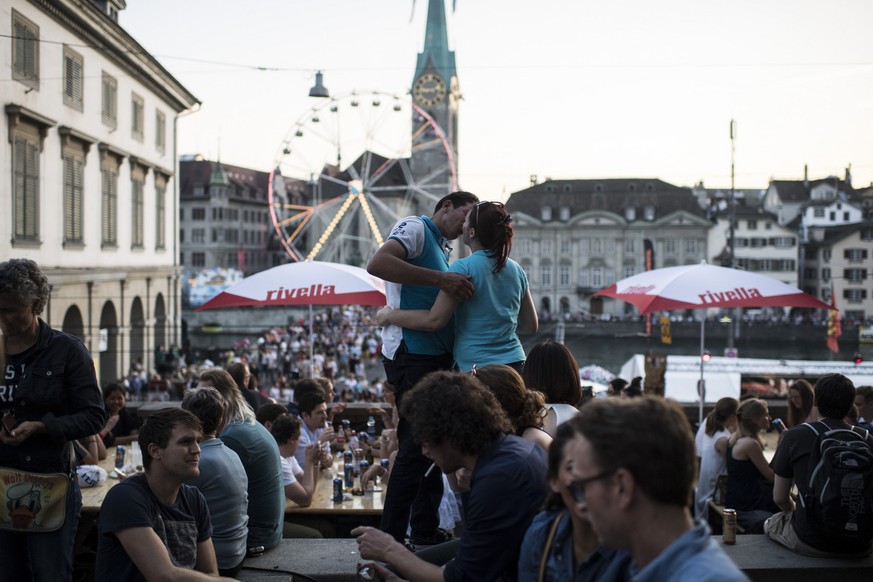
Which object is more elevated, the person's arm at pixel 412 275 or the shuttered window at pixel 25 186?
the shuttered window at pixel 25 186

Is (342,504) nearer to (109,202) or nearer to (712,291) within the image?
(712,291)

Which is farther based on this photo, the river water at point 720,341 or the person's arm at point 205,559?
the river water at point 720,341

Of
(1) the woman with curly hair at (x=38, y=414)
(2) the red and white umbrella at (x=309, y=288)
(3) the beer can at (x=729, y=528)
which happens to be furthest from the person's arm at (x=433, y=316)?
(2) the red and white umbrella at (x=309, y=288)

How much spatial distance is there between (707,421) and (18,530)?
5546 mm

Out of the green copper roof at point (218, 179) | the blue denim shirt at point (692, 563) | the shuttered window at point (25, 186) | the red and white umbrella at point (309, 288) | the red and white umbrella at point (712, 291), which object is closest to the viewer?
the blue denim shirt at point (692, 563)

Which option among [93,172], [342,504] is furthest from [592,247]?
[342,504]

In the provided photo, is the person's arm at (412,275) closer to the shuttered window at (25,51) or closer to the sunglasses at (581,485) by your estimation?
the sunglasses at (581,485)

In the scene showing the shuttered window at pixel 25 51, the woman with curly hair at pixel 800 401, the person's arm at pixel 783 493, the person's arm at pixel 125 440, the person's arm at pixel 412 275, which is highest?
the shuttered window at pixel 25 51

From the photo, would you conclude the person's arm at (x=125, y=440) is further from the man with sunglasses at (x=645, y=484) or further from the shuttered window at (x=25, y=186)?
the shuttered window at (x=25, y=186)

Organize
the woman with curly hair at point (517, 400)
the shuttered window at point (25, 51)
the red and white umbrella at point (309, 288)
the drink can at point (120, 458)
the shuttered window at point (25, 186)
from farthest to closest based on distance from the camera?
1. the shuttered window at point (25, 186)
2. the shuttered window at point (25, 51)
3. the red and white umbrella at point (309, 288)
4. the drink can at point (120, 458)
5. the woman with curly hair at point (517, 400)

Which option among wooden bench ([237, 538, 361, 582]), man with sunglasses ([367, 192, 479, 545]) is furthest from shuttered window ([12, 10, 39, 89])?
man with sunglasses ([367, 192, 479, 545])

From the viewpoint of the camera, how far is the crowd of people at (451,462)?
2.24m

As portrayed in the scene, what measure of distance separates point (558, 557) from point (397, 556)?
2.75 ft

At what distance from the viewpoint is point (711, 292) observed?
408 inches
